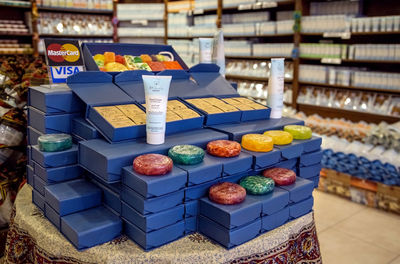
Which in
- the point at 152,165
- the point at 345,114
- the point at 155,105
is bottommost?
the point at 345,114

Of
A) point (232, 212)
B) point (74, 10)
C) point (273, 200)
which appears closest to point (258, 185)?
point (273, 200)

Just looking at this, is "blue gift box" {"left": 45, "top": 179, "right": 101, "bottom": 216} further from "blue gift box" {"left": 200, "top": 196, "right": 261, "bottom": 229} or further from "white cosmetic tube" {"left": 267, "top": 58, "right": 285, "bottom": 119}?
"white cosmetic tube" {"left": 267, "top": 58, "right": 285, "bottom": 119}

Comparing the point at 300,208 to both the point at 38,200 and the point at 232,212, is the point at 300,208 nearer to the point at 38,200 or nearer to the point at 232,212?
the point at 232,212

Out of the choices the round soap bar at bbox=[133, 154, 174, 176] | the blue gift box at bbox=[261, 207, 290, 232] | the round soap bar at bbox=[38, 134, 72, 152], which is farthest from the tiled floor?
the round soap bar at bbox=[38, 134, 72, 152]

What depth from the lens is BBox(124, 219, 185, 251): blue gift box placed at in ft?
3.58

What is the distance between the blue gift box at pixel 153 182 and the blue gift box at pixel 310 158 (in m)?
0.63

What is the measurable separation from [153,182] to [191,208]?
0.68 ft

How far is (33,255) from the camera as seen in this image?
4.30 feet

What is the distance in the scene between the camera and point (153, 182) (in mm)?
1025

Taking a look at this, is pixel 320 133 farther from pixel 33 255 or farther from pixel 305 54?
pixel 33 255

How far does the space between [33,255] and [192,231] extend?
58 centimetres

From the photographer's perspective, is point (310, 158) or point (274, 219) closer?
point (274, 219)

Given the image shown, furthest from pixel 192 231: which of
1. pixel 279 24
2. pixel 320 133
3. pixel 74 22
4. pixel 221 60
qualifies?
pixel 74 22

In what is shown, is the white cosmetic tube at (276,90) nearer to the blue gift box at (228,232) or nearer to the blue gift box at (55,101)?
the blue gift box at (228,232)
